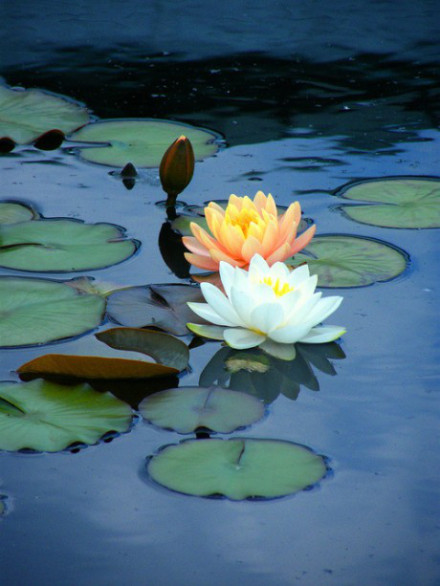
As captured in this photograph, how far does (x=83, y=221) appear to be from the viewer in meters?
2.24

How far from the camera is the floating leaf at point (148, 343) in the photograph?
5.43ft

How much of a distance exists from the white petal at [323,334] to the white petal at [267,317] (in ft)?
0.25

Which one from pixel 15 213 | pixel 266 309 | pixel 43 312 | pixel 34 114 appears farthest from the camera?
pixel 34 114

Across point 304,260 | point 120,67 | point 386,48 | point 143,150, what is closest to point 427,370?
point 304,260

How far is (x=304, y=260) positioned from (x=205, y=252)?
0.25 m

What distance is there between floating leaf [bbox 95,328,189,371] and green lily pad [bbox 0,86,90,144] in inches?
51.6

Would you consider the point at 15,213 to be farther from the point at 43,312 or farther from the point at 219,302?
the point at 219,302

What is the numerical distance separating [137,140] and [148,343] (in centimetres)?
128

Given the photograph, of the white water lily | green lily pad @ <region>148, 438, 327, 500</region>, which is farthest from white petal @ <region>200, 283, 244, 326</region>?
green lily pad @ <region>148, 438, 327, 500</region>

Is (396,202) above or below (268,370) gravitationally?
above

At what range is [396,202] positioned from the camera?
2.37 m

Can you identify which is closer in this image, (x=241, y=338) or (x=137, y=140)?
(x=241, y=338)

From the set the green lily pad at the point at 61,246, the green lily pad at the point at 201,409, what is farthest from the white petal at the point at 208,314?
the green lily pad at the point at 61,246

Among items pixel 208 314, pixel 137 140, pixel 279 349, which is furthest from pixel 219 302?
pixel 137 140
